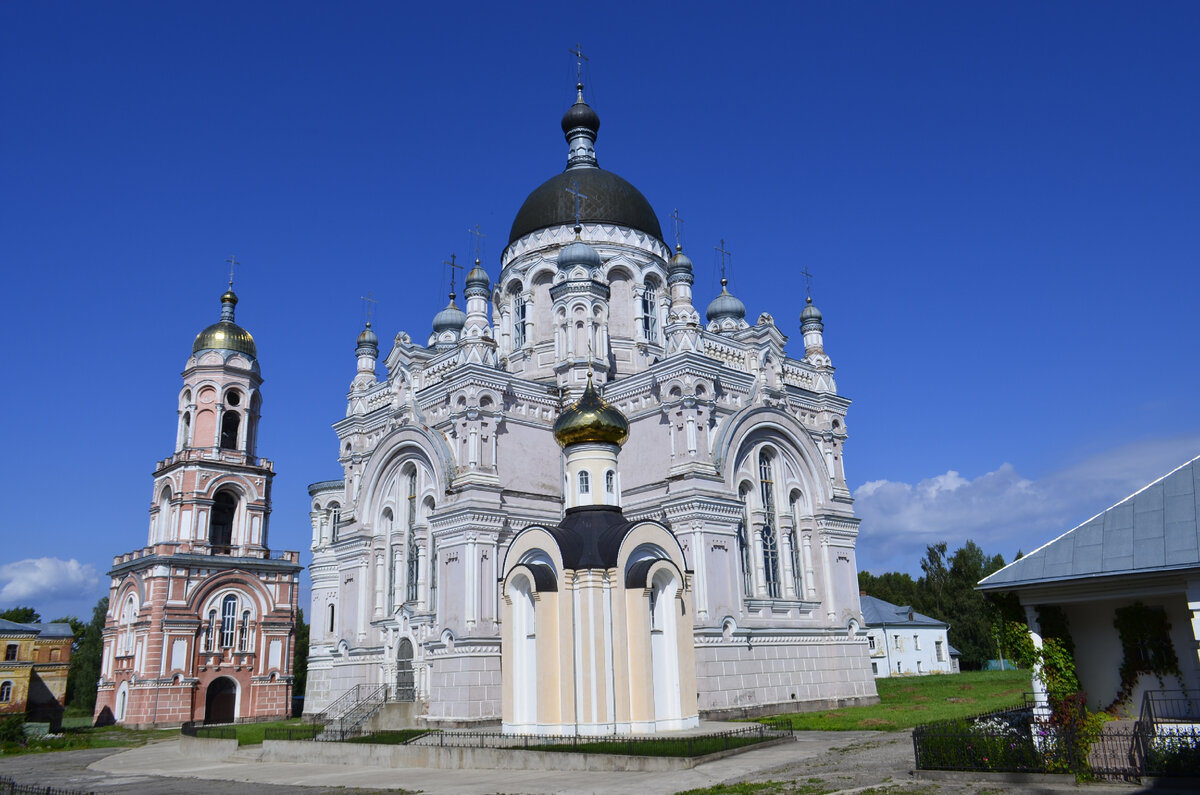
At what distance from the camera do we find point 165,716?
1287 inches

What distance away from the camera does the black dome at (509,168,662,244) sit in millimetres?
31109

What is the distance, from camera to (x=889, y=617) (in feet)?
147

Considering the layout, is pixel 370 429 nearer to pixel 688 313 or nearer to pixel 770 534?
pixel 688 313

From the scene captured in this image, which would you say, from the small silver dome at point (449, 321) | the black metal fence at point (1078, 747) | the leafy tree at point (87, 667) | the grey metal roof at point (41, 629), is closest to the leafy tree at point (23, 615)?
the leafy tree at point (87, 667)

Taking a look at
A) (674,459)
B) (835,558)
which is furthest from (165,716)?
(835,558)

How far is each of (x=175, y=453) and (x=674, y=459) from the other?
2276cm

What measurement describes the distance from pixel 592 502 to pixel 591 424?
63.8 inches

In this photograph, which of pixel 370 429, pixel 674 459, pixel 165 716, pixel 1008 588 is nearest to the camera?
pixel 1008 588

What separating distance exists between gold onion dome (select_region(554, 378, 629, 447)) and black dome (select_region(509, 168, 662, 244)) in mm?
12642

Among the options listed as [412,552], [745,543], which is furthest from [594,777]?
[412,552]

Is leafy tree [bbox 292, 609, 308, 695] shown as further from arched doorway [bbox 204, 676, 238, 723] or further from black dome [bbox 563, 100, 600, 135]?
black dome [bbox 563, 100, 600, 135]

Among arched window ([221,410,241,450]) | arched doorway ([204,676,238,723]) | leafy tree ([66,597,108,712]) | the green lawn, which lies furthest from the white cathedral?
leafy tree ([66,597,108,712])

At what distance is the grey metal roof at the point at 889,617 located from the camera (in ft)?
144

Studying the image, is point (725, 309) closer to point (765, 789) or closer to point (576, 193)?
point (576, 193)
